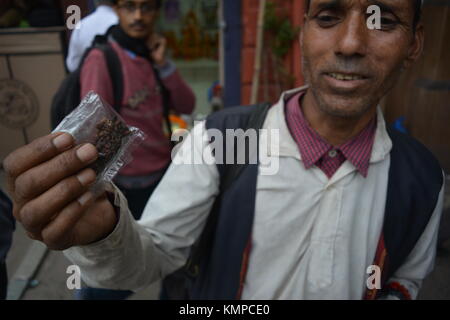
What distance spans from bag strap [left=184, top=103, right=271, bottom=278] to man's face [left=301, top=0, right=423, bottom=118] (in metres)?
0.23

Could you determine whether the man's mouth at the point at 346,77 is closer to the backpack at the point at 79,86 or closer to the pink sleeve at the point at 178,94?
the backpack at the point at 79,86

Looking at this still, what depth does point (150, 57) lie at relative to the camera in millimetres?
2029

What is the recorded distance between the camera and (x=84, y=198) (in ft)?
2.12

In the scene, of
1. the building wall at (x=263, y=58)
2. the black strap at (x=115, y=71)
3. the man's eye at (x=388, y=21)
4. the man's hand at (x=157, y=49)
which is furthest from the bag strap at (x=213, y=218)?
the building wall at (x=263, y=58)

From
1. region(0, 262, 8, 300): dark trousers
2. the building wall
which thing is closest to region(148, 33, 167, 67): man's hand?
region(0, 262, 8, 300): dark trousers

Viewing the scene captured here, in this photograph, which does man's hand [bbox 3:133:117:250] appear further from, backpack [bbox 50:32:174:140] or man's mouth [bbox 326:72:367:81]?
man's mouth [bbox 326:72:367:81]

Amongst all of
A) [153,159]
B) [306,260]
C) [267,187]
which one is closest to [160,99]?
[153,159]

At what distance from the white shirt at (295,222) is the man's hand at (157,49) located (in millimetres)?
1064

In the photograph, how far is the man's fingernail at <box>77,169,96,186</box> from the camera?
2.01 ft

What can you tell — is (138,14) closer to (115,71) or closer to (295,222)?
(115,71)

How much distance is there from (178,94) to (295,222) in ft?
4.44

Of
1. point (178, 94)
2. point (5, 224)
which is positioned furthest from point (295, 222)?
point (178, 94)

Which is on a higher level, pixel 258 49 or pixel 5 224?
pixel 258 49
